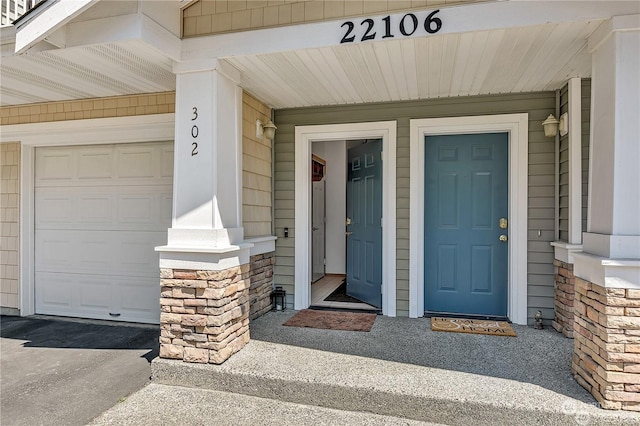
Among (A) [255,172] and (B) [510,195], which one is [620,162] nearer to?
(B) [510,195]

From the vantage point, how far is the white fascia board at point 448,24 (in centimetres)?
231

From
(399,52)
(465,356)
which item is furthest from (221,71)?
(465,356)

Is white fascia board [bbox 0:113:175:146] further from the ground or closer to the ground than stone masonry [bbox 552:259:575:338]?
further from the ground

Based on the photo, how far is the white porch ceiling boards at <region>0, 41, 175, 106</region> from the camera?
2.82 meters

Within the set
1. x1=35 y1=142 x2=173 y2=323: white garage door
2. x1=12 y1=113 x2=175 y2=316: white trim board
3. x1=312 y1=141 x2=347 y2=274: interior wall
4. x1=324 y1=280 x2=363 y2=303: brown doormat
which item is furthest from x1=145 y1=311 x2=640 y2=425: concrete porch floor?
x1=312 y1=141 x2=347 y2=274: interior wall

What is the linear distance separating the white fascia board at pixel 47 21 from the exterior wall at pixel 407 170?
2.18 meters

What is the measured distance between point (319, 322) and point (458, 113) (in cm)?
251

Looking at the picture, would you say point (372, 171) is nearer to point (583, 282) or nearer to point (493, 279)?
point (493, 279)

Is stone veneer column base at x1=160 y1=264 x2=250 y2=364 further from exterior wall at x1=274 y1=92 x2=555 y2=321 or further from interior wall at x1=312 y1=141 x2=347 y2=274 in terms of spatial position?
interior wall at x1=312 y1=141 x2=347 y2=274

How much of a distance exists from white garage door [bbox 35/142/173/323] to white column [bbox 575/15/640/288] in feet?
12.5

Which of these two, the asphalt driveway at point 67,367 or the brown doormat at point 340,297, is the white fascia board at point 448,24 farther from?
the brown doormat at point 340,297

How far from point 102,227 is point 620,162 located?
4737 mm

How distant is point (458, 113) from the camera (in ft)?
12.6

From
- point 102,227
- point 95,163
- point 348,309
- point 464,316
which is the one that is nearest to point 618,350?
point 464,316
